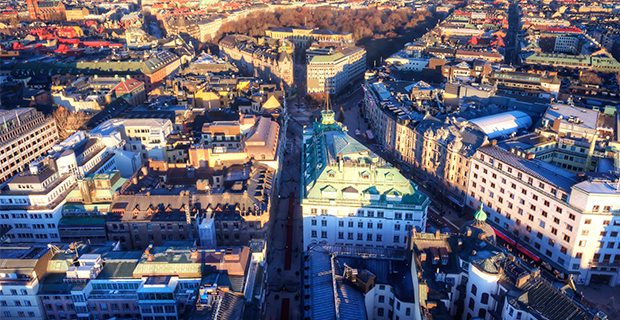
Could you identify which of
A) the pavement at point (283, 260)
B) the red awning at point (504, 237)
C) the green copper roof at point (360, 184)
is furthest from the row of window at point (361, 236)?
the red awning at point (504, 237)

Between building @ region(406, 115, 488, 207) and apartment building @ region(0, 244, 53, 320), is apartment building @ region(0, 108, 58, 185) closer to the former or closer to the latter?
apartment building @ region(0, 244, 53, 320)

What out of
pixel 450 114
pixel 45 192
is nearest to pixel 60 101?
pixel 45 192

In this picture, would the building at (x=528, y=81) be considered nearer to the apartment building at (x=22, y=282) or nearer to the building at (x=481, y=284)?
the building at (x=481, y=284)

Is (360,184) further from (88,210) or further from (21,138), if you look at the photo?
(21,138)

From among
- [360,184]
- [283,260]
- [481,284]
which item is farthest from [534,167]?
[283,260]

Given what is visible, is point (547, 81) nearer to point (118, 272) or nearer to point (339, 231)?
point (339, 231)

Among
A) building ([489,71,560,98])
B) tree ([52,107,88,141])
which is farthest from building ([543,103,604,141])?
tree ([52,107,88,141])

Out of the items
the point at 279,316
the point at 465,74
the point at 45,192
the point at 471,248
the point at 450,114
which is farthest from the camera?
the point at 465,74
